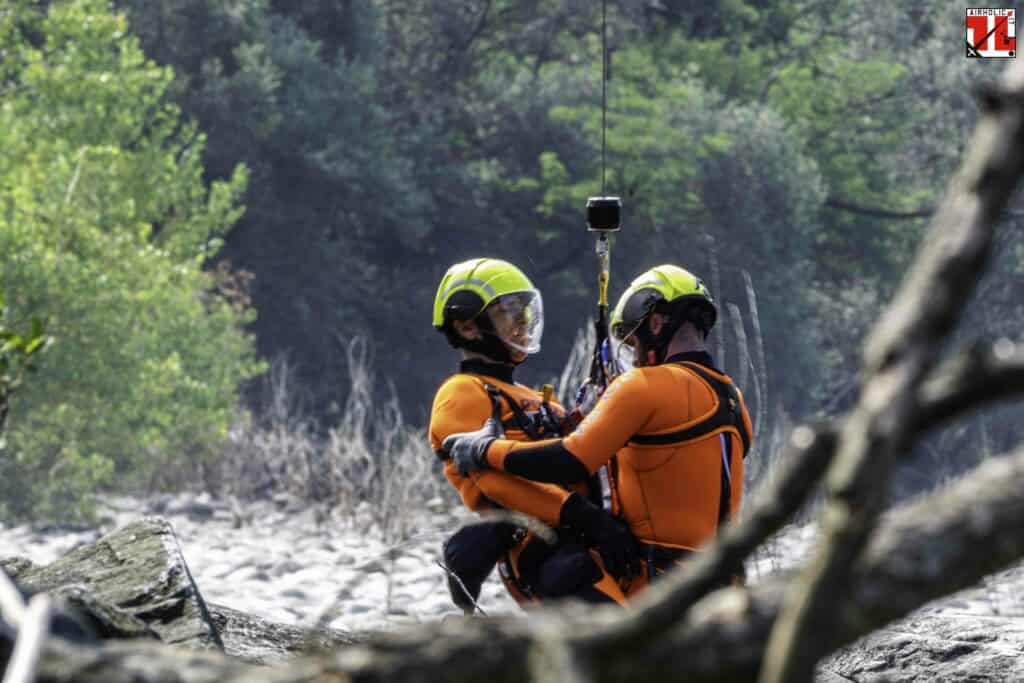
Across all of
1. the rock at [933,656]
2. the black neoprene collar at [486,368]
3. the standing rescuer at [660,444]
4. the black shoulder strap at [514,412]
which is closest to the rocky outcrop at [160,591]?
the standing rescuer at [660,444]

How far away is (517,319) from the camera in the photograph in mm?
5488

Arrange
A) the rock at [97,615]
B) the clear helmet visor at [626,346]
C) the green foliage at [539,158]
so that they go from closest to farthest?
the rock at [97,615] < the clear helmet visor at [626,346] < the green foliage at [539,158]

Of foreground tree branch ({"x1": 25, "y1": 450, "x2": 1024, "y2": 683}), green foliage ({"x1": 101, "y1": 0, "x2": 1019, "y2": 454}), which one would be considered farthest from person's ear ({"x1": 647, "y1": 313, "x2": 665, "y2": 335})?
green foliage ({"x1": 101, "y1": 0, "x2": 1019, "y2": 454})

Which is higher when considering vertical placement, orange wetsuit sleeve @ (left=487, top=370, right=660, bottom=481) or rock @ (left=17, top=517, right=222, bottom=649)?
orange wetsuit sleeve @ (left=487, top=370, right=660, bottom=481)

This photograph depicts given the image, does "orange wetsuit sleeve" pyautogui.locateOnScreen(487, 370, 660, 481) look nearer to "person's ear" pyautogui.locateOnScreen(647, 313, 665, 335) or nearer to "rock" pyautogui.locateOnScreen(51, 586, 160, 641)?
"person's ear" pyautogui.locateOnScreen(647, 313, 665, 335)

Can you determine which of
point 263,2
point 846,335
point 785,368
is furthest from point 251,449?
point 846,335

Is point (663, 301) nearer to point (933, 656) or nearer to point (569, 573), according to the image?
point (569, 573)

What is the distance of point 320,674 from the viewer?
1.70 meters

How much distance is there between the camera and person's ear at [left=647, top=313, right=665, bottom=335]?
4.98 metres

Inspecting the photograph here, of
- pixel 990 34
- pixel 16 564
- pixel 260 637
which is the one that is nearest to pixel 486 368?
pixel 260 637

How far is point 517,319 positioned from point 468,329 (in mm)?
167

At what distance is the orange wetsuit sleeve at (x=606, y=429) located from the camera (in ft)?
15.3

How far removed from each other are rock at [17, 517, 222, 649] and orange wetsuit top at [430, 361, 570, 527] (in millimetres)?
898

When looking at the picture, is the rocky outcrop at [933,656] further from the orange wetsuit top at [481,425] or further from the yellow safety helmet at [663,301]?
the yellow safety helmet at [663,301]
